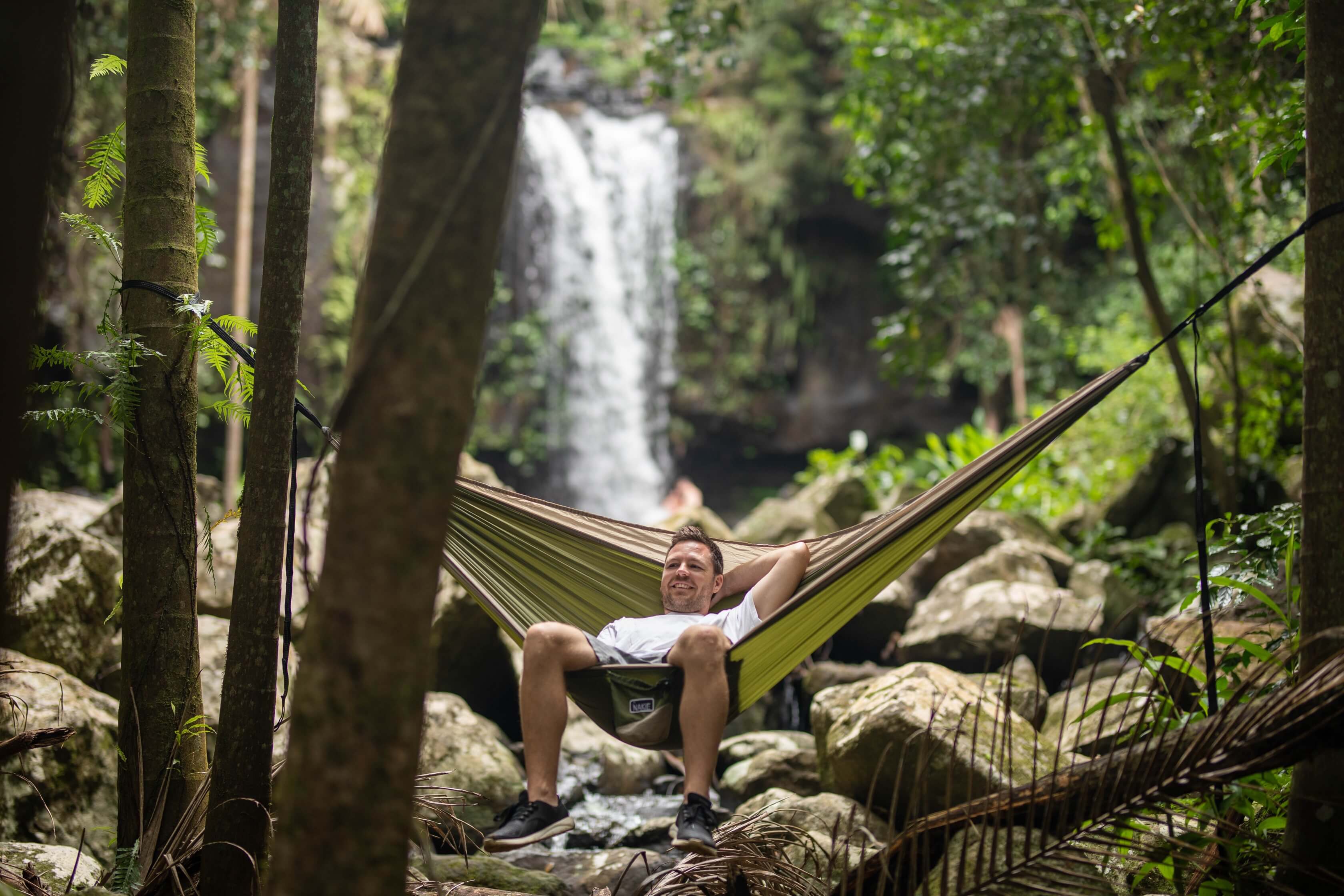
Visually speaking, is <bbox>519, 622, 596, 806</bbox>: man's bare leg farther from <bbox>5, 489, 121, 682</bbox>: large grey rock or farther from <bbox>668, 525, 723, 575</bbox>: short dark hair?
<bbox>5, 489, 121, 682</bbox>: large grey rock

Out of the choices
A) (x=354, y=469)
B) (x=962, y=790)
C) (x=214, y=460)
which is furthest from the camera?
(x=214, y=460)

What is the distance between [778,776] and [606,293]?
6.62 metres

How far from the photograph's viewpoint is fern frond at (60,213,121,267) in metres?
1.56

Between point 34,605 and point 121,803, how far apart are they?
125 cm

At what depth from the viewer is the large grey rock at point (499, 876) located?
1.92 m

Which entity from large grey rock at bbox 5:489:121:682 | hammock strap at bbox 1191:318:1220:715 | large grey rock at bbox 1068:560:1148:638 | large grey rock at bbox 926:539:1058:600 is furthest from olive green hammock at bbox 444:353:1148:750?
large grey rock at bbox 1068:560:1148:638

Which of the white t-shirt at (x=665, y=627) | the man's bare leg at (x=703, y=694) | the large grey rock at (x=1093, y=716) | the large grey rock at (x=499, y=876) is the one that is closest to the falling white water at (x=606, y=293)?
the large grey rock at (x=1093, y=716)

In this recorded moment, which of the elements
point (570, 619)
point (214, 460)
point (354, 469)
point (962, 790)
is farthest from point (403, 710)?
point (214, 460)

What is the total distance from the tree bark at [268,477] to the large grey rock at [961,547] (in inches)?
138

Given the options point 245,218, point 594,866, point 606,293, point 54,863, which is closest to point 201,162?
point 54,863

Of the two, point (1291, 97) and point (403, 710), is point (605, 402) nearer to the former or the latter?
point (1291, 97)

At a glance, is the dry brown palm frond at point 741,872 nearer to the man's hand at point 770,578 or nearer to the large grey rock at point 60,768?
the man's hand at point 770,578

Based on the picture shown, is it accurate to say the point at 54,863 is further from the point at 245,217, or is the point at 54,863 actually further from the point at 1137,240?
the point at 245,217

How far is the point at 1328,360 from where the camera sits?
139 cm
